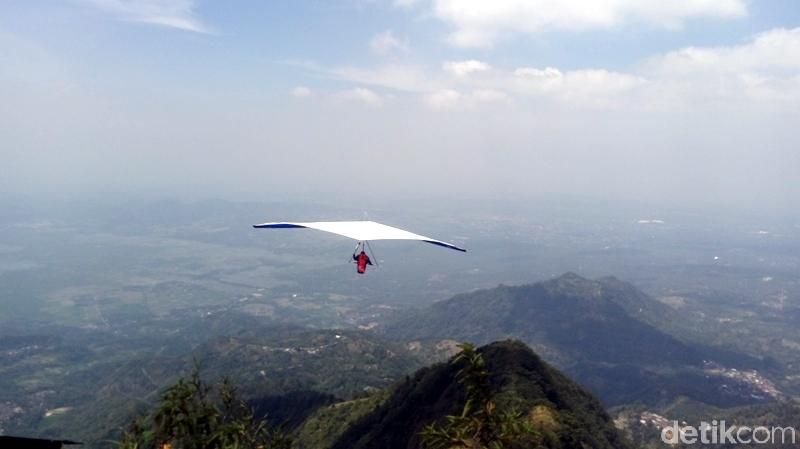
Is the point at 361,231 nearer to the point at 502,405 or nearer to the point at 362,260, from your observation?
the point at 362,260

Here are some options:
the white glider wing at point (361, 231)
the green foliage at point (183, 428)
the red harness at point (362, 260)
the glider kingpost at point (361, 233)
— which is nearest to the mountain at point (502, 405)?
the white glider wing at point (361, 231)

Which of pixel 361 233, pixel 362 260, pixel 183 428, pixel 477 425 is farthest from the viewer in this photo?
pixel 361 233

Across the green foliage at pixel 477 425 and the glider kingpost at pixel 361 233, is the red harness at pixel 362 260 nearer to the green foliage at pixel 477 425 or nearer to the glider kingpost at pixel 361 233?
the glider kingpost at pixel 361 233

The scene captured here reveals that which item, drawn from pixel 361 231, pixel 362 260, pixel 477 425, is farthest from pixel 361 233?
pixel 477 425

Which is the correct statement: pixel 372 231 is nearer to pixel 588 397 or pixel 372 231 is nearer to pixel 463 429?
pixel 463 429

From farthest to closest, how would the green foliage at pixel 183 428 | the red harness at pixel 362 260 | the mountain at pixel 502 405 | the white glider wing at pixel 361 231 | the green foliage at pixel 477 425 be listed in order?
1. the mountain at pixel 502 405
2. the red harness at pixel 362 260
3. the white glider wing at pixel 361 231
4. the green foliage at pixel 183 428
5. the green foliage at pixel 477 425

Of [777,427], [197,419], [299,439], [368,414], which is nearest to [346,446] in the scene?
[368,414]

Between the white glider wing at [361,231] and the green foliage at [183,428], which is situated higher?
the white glider wing at [361,231]
